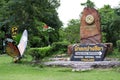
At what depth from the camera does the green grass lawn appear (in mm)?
12562

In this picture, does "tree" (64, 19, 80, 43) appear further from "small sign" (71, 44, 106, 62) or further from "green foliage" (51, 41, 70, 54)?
"small sign" (71, 44, 106, 62)

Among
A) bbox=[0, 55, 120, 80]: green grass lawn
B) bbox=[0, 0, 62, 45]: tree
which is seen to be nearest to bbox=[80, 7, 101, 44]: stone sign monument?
bbox=[0, 55, 120, 80]: green grass lawn

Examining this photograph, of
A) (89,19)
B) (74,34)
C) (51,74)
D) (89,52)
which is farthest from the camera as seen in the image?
(74,34)

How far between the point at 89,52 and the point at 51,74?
527 centimetres

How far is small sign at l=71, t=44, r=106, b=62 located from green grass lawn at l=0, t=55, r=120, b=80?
292cm

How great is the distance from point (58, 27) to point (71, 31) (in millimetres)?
5666

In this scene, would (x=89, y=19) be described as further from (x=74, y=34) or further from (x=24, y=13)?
(x=74, y=34)

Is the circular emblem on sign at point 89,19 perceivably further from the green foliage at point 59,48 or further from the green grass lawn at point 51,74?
the green grass lawn at point 51,74

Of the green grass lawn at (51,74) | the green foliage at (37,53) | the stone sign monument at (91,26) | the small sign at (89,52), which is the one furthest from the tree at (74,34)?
the green grass lawn at (51,74)

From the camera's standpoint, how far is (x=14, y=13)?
29.2 m

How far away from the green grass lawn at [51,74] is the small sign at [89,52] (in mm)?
2916

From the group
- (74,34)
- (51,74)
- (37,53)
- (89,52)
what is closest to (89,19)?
(89,52)

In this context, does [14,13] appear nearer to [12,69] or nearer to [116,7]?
[116,7]

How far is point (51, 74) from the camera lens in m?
14.0
